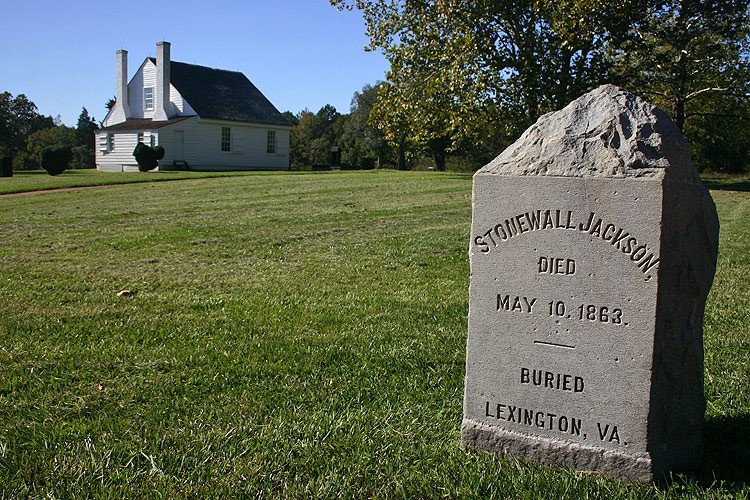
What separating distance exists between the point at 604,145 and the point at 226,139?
145 feet

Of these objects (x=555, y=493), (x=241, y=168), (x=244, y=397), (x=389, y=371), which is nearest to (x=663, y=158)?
(x=555, y=493)

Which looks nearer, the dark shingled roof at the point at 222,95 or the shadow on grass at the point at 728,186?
the shadow on grass at the point at 728,186

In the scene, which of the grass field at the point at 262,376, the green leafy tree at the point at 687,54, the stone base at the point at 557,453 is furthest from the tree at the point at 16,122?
the stone base at the point at 557,453

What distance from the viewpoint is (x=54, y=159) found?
34844 mm

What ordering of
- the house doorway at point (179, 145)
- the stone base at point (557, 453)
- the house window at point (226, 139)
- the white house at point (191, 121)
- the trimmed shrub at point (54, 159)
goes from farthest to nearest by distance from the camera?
1. the house window at point (226, 139)
2. the white house at point (191, 121)
3. the house doorway at point (179, 145)
4. the trimmed shrub at point (54, 159)
5. the stone base at point (557, 453)

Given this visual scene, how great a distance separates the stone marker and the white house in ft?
133

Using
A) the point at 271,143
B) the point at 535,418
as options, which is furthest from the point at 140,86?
the point at 535,418

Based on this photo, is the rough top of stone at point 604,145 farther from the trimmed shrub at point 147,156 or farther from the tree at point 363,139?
the tree at point 363,139

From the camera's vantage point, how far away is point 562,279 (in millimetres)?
3410

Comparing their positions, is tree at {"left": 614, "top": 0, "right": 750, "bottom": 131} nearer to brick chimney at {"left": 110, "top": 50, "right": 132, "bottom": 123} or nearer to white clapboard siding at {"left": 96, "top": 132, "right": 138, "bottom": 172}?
white clapboard siding at {"left": 96, "top": 132, "right": 138, "bottom": 172}

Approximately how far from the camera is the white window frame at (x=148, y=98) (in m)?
45.9

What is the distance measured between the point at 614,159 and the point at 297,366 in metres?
2.70

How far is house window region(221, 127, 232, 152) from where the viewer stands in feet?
149

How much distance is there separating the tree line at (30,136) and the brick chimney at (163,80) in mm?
13170
